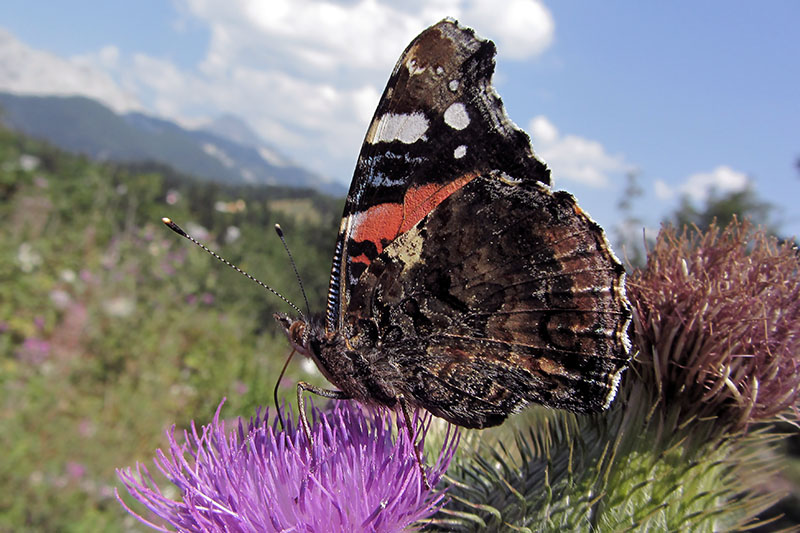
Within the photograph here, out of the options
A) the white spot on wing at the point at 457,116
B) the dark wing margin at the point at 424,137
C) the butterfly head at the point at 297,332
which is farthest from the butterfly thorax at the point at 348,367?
the white spot on wing at the point at 457,116

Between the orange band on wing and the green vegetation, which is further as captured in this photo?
the green vegetation

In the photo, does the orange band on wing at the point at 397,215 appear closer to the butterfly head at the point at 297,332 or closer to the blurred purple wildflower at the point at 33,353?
the butterfly head at the point at 297,332

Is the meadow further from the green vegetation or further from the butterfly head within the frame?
the butterfly head

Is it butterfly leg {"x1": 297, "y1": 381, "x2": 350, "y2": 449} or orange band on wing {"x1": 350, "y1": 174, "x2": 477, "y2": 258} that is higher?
orange band on wing {"x1": 350, "y1": 174, "x2": 477, "y2": 258}

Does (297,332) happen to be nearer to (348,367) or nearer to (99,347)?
(348,367)

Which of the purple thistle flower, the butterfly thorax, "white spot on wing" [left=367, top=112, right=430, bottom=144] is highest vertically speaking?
"white spot on wing" [left=367, top=112, right=430, bottom=144]

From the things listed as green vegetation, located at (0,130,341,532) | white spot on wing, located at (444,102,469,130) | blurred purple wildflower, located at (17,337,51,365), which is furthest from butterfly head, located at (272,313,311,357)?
blurred purple wildflower, located at (17,337,51,365)

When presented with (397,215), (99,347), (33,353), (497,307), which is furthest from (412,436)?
(99,347)

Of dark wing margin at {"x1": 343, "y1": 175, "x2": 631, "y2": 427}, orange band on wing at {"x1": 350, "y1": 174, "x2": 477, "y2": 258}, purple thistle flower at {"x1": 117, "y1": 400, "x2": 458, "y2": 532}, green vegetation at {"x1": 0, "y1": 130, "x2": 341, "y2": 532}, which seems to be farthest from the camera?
green vegetation at {"x1": 0, "y1": 130, "x2": 341, "y2": 532}

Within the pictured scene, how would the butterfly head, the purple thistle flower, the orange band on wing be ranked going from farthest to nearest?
1. the orange band on wing
2. the butterfly head
3. the purple thistle flower
